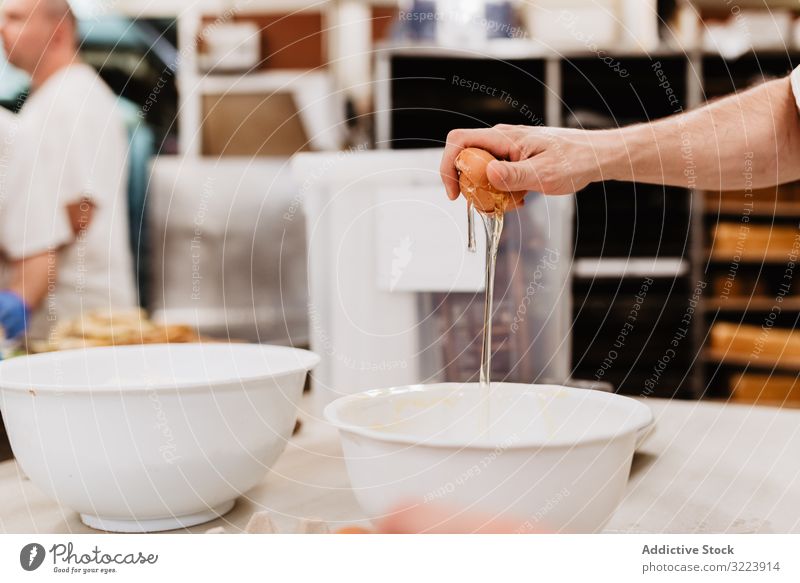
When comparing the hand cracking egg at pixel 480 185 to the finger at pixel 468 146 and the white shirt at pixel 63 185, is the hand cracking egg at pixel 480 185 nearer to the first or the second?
the finger at pixel 468 146

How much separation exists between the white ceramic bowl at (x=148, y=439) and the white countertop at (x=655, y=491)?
3 centimetres

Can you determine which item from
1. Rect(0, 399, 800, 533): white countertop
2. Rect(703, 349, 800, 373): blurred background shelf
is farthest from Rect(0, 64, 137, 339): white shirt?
Rect(703, 349, 800, 373): blurred background shelf

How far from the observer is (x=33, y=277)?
2.85 ft

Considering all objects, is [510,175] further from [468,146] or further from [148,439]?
[148,439]

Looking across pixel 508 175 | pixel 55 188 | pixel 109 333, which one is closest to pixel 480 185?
pixel 508 175

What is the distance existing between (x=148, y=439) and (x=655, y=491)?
0.32m

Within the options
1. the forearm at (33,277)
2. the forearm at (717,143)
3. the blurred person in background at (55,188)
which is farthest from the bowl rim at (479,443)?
the forearm at (33,277)

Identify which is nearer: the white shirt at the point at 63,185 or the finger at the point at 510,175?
the finger at the point at 510,175

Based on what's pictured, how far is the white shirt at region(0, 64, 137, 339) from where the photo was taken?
0.86m

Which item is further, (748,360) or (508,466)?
(748,360)

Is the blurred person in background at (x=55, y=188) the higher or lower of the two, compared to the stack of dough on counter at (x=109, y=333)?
higher

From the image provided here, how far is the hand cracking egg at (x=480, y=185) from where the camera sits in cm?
45

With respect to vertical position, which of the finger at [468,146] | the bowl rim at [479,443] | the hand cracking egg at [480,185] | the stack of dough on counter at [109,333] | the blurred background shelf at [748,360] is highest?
the finger at [468,146]
